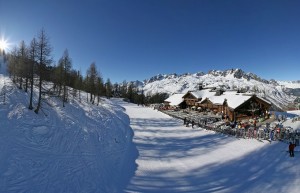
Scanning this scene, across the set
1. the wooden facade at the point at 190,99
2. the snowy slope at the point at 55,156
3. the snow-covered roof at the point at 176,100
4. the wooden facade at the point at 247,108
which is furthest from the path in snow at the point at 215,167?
the snow-covered roof at the point at 176,100

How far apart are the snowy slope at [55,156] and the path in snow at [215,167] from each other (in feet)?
5.49

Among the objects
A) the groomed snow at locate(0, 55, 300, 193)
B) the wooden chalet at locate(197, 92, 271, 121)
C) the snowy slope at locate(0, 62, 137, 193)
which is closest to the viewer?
the snowy slope at locate(0, 62, 137, 193)

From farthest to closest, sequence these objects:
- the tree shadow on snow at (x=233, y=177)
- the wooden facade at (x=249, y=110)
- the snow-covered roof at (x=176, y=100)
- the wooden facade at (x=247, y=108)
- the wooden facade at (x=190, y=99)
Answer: the snow-covered roof at (x=176, y=100)
the wooden facade at (x=190, y=99)
the wooden facade at (x=249, y=110)
the wooden facade at (x=247, y=108)
the tree shadow on snow at (x=233, y=177)

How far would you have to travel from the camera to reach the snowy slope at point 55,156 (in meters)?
11.6

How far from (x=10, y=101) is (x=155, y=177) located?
1710 centimetres

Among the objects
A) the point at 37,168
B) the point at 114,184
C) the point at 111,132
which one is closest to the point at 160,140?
the point at 111,132

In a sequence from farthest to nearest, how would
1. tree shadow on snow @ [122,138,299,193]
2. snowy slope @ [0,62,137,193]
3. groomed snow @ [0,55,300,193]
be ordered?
tree shadow on snow @ [122,138,299,193]
groomed snow @ [0,55,300,193]
snowy slope @ [0,62,137,193]

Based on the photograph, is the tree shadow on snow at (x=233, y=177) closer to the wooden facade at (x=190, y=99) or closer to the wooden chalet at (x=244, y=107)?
the wooden chalet at (x=244, y=107)

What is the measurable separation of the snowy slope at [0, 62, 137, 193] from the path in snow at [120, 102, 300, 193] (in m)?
1.67

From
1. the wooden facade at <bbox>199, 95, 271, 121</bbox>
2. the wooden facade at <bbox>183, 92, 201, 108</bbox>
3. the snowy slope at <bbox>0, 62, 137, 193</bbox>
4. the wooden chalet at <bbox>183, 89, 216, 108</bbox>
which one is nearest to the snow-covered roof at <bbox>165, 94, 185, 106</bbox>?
the wooden facade at <bbox>183, 92, 201, 108</bbox>

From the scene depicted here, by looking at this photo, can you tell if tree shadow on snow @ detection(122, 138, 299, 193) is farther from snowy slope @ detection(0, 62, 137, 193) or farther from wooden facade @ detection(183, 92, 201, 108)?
wooden facade @ detection(183, 92, 201, 108)

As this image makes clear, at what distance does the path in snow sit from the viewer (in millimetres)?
13344

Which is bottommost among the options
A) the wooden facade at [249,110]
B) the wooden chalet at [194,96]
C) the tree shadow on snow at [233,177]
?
the tree shadow on snow at [233,177]

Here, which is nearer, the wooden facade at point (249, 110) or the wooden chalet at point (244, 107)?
the wooden chalet at point (244, 107)
